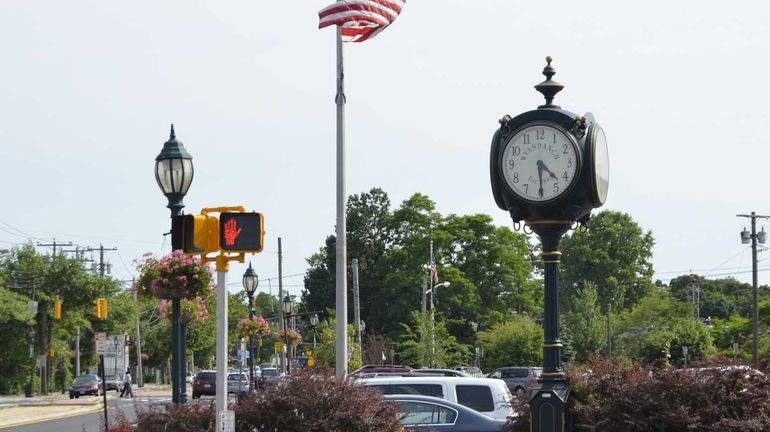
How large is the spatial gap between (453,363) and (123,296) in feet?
94.0

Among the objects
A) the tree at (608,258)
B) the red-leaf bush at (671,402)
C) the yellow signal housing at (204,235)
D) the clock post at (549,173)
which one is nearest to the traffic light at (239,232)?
the yellow signal housing at (204,235)

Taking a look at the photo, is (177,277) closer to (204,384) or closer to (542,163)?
(542,163)

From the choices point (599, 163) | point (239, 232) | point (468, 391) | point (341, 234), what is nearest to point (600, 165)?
point (599, 163)

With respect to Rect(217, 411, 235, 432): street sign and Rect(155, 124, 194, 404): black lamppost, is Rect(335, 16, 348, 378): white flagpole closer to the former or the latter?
Rect(155, 124, 194, 404): black lamppost

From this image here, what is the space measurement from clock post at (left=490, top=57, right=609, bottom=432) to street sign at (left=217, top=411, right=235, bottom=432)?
10.2ft

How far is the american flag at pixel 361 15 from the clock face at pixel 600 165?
9.38 metres

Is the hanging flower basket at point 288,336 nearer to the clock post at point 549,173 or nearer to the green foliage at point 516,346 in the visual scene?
the green foliage at point 516,346

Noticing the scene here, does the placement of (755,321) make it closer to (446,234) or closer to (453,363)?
(453,363)

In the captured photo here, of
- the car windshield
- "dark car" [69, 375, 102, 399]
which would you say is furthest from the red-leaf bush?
the car windshield

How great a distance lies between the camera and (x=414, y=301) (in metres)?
85.6

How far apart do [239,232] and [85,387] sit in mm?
58660

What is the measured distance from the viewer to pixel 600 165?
1120 cm

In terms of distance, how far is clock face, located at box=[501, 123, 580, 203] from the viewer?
10.9 metres

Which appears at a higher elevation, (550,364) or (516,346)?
(550,364)
